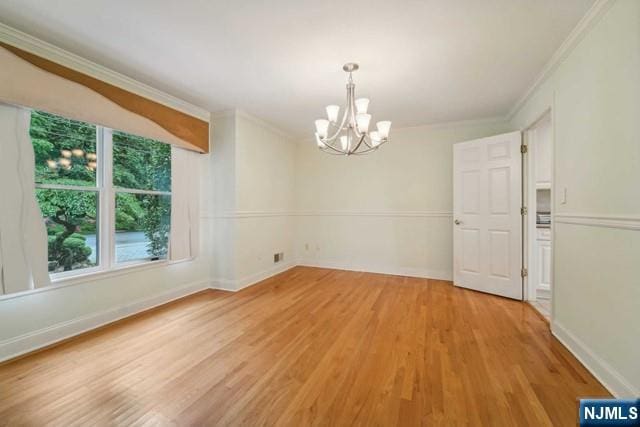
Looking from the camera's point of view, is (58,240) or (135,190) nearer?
(58,240)

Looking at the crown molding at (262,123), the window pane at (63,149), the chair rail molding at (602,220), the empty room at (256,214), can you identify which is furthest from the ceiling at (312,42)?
the chair rail molding at (602,220)

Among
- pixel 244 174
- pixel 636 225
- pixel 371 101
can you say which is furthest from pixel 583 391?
pixel 244 174

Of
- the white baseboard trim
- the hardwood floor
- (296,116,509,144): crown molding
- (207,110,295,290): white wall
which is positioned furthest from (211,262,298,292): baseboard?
the white baseboard trim

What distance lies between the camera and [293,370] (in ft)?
5.98

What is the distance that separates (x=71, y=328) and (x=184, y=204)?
1.63m

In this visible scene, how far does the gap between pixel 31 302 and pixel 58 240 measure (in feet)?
1.73

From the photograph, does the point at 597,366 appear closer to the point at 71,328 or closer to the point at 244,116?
the point at 71,328

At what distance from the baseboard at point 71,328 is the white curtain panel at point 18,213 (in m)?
0.41

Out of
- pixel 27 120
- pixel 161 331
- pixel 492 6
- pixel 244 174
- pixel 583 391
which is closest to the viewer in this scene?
pixel 583 391

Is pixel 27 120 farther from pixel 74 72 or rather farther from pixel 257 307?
pixel 257 307

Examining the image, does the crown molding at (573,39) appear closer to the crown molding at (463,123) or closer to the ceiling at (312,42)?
the ceiling at (312,42)

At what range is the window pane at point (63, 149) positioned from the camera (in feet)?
7.18

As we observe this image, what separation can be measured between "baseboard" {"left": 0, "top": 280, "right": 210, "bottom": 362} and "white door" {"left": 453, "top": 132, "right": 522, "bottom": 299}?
156 inches

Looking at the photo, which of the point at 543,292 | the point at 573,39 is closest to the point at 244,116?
the point at 573,39
